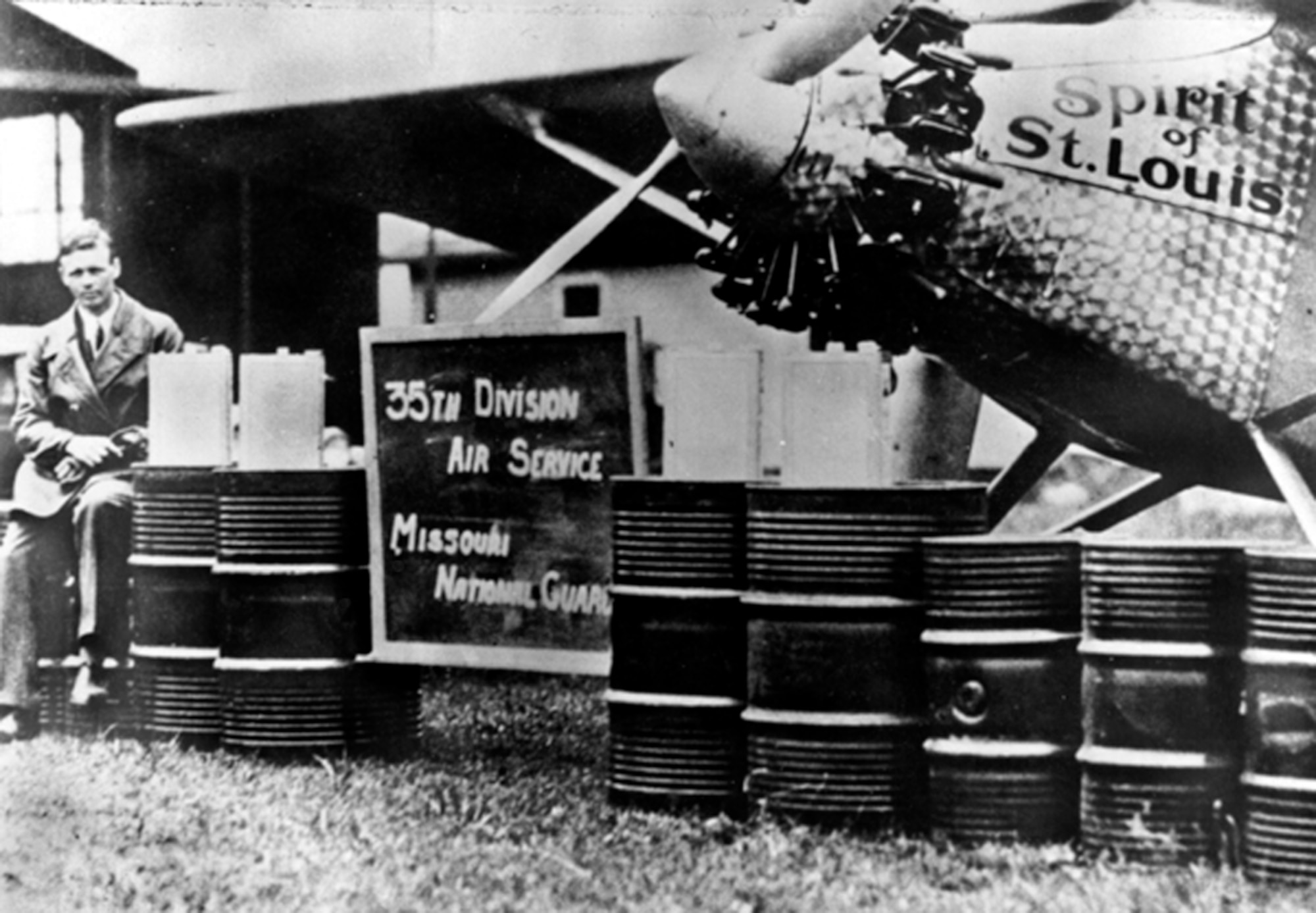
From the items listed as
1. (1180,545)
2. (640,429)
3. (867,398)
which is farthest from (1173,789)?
(640,429)

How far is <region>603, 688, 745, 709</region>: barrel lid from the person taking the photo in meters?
3.45

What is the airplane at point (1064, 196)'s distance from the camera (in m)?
3.82

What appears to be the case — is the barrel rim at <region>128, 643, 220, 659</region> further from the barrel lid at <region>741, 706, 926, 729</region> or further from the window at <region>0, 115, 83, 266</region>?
the barrel lid at <region>741, 706, 926, 729</region>

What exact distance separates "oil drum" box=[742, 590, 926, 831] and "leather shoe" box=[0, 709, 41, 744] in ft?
8.45

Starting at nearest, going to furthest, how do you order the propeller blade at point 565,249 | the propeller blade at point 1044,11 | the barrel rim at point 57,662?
the propeller blade at point 1044,11
the barrel rim at point 57,662
the propeller blade at point 565,249

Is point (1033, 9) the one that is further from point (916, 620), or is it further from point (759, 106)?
point (916, 620)

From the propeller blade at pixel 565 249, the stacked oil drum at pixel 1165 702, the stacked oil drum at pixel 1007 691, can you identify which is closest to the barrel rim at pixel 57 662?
the propeller blade at pixel 565 249

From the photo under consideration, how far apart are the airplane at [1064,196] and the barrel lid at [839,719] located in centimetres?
133

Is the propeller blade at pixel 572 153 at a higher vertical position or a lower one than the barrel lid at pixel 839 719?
higher

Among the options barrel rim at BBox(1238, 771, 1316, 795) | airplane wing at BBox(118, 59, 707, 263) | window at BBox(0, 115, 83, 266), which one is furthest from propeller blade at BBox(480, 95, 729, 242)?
barrel rim at BBox(1238, 771, 1316, 795)

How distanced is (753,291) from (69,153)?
8.86ft

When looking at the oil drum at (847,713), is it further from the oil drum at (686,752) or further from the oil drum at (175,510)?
the oil drum at (175,510)

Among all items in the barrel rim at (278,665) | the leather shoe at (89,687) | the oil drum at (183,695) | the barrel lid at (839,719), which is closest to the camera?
the barrel lid at (839,719)

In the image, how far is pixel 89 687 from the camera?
4.54m
